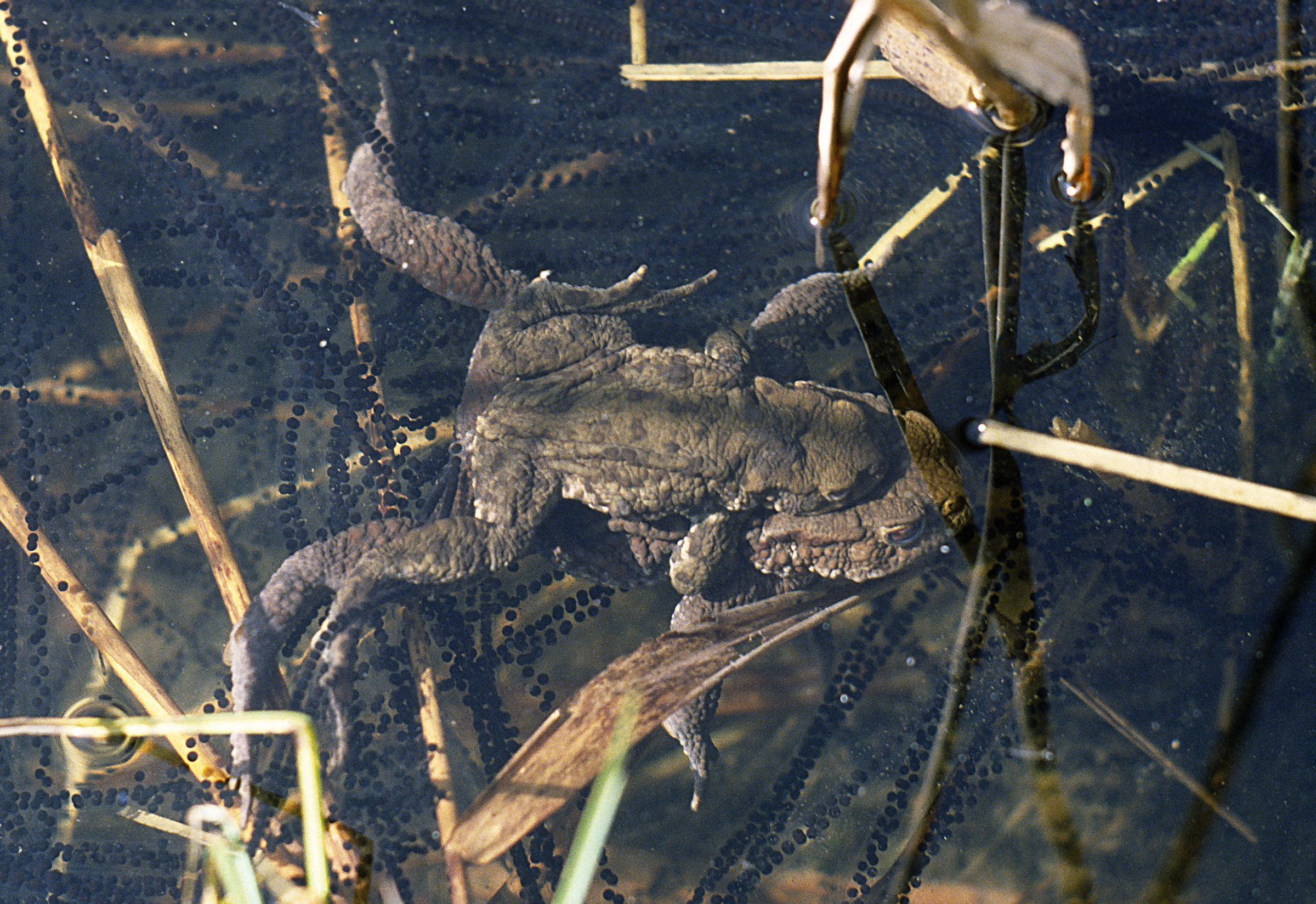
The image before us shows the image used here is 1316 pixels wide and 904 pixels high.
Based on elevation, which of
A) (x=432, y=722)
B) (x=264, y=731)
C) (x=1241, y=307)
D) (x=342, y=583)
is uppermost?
(x=1241, y=307)

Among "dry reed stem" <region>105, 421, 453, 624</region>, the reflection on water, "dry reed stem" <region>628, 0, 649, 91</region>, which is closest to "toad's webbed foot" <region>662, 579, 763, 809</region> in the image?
the reflection on water

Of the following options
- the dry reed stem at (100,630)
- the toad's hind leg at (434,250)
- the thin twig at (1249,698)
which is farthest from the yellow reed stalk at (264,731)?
the thin twig at (1249,698)

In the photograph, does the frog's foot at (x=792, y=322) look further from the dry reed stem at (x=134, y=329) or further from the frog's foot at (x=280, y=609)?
the dry reed stem at (x=134, y=329)

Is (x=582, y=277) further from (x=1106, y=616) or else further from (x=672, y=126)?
(x=1106, y=616)

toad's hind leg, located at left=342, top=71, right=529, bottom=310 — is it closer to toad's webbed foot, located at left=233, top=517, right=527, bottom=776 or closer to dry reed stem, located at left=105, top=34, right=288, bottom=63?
toad's webbed foot, located at left=233, top=517, right=527, bottom=776

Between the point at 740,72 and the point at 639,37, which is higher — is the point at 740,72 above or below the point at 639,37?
below

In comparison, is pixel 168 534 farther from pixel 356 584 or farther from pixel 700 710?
pixel 700 710

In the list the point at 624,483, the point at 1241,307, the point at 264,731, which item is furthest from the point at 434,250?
the point at 1241,307
